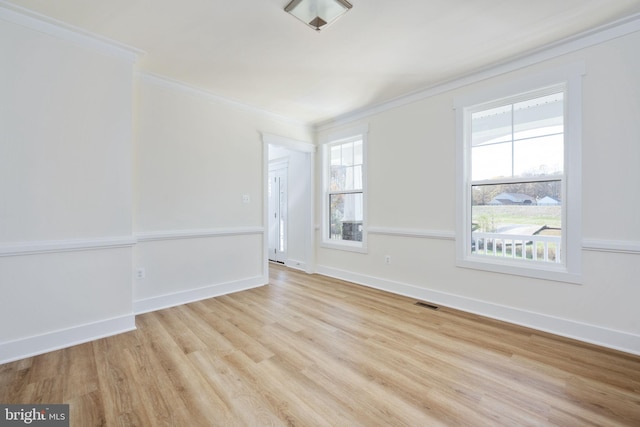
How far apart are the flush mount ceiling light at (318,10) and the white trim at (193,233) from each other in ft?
8.58

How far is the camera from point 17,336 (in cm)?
213

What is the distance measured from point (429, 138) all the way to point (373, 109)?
3.38ft

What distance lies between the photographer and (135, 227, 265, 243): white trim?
122 inches

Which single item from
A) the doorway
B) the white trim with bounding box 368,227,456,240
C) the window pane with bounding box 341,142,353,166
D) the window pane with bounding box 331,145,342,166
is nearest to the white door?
the doorway

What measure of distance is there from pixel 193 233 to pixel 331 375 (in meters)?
2.42

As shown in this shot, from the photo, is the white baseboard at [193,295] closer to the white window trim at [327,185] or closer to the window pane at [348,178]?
the white window trim at [327,185]

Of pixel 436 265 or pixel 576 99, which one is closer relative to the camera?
pixel 576 99

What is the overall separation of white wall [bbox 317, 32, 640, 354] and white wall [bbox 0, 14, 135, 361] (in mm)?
3080

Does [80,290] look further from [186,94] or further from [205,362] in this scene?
[186,94]

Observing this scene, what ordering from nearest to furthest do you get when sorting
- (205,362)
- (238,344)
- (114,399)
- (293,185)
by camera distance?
(114,399) → (205,362) → (238,344) → (293,185)

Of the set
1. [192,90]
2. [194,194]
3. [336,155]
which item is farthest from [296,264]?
[192,90]

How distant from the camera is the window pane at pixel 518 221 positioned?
2.68 m

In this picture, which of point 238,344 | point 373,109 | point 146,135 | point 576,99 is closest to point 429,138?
point 373,109

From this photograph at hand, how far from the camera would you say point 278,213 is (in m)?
5.91
